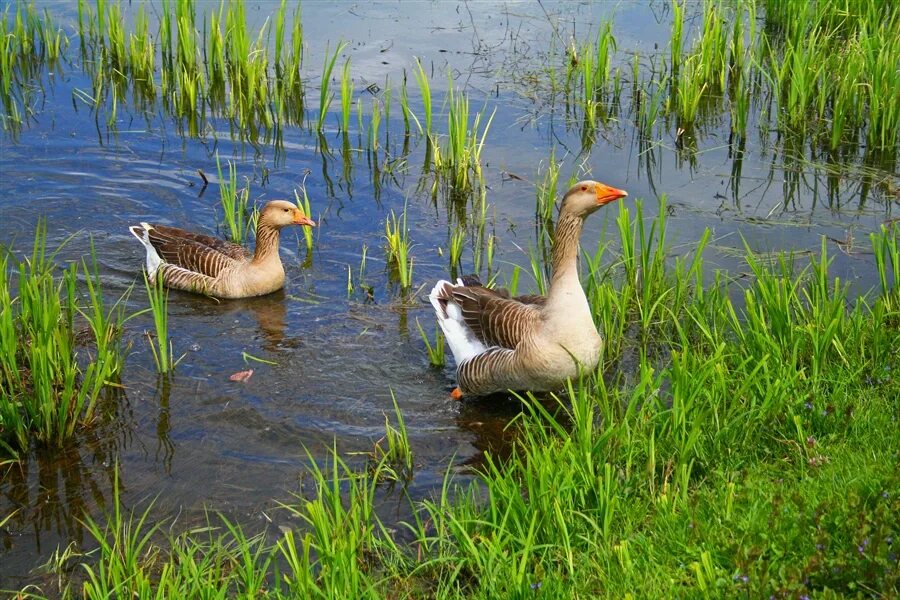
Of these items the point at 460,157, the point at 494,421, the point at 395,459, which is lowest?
the point at 494,421

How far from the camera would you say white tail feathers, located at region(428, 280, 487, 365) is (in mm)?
7086

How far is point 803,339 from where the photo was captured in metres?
5.89

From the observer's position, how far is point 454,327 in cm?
725

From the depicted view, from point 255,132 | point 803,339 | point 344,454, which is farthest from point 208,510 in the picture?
point 255,132

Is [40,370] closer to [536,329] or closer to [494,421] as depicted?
[494,421]

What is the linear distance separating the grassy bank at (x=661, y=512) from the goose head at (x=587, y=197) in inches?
45.5

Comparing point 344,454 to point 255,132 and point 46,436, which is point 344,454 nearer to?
point 46,436

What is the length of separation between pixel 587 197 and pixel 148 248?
4.18 metres

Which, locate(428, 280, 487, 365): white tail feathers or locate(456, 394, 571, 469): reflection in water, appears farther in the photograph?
locate(428, 280, 487, 365): white tail feathers

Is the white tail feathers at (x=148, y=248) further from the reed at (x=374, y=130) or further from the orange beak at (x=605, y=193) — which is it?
the orange beak at (x=605, y=193)

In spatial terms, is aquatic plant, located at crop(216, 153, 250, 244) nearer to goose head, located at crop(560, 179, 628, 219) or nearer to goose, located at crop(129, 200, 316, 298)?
goose, located at crop(129, 200, 316, 298)

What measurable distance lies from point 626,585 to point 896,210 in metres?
6.59

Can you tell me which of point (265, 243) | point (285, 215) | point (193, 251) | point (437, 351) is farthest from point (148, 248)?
point (437, 351)

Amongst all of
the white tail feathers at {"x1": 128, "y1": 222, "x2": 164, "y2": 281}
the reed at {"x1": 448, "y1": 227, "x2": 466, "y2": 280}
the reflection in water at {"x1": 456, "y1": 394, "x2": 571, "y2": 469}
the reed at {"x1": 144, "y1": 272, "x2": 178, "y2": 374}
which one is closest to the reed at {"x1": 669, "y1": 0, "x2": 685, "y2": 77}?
the reed at {"x1": 448, "y1": 227, "x2": 466, "y2": 280}
